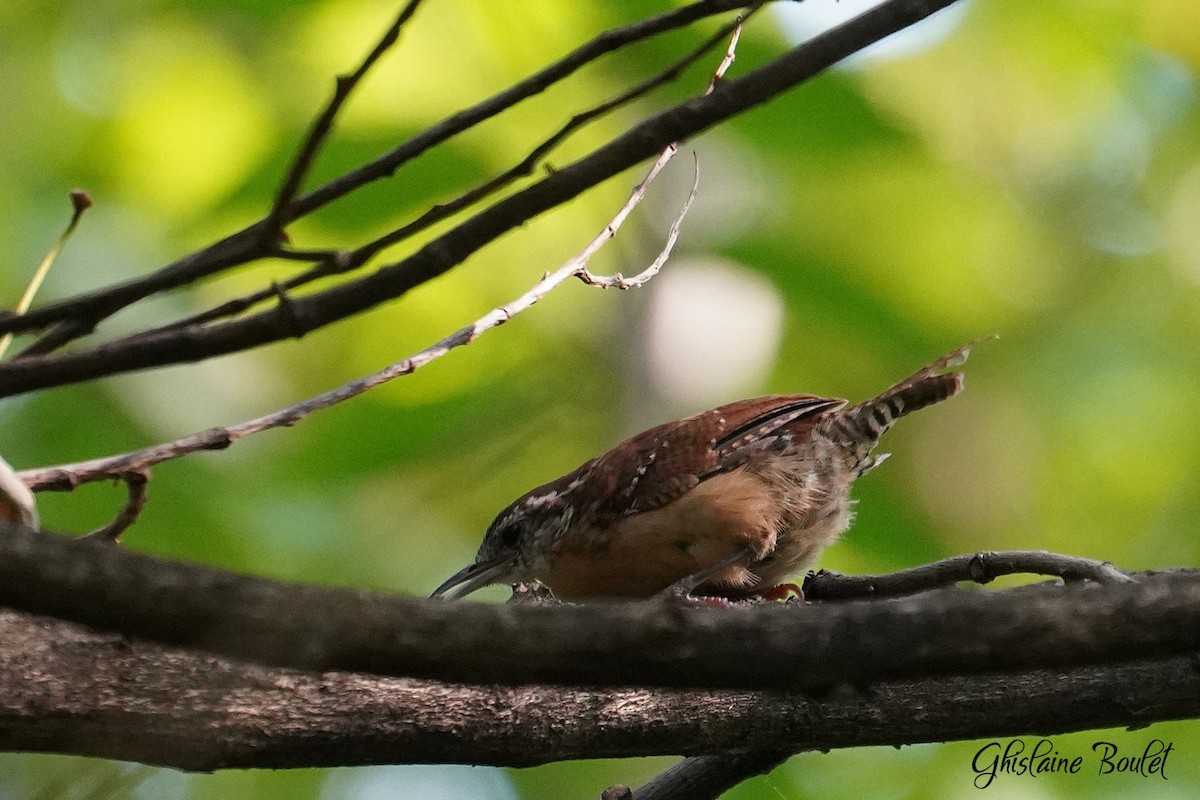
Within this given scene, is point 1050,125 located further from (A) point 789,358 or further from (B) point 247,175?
(B) point 247,175

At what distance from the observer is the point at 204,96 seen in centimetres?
698

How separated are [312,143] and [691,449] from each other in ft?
7.42

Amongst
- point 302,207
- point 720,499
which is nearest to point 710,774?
point 720,499

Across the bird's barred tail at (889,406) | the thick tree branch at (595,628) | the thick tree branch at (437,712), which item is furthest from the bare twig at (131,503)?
the bird's barred tail at (889,406)

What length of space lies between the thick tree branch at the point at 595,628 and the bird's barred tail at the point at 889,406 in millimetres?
1855

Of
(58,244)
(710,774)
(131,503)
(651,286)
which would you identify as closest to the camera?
(58,244)

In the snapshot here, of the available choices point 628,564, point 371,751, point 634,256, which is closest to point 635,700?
point 371,751

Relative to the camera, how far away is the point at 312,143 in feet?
5.66

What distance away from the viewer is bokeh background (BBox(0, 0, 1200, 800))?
5.69 metres

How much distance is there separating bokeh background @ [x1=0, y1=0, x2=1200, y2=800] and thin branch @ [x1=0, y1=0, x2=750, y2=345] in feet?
9.76

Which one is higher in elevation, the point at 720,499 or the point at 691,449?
the point at 691,449

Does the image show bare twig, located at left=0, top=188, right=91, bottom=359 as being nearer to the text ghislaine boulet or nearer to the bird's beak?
the bird's beak

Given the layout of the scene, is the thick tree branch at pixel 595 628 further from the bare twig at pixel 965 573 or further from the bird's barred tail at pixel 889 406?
the bird's barred tail at pixel 889 406

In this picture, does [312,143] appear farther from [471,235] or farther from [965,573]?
[965,573]
